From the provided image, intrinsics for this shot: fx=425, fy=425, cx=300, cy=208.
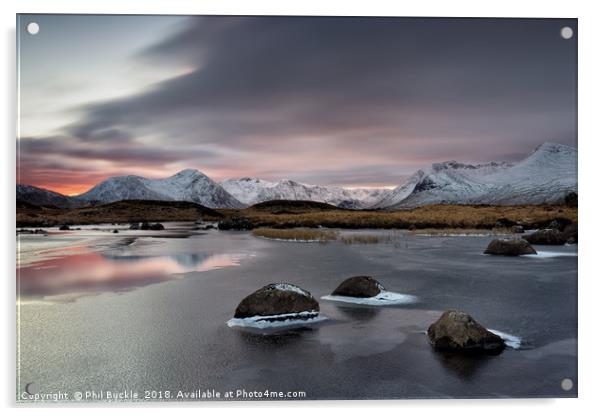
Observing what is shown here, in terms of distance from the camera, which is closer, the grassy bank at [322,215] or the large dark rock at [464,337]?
the large dark rock at [464,337]

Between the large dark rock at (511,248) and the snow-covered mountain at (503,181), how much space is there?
3.35 meters

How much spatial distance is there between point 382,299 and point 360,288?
20.0 inches

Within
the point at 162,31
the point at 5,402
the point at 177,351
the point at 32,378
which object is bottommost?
the point at 5,402

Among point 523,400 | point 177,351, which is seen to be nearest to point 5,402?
point 177,351

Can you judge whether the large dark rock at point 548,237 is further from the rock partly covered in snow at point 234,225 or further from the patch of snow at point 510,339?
the rock partly covered in snow at point 234,225

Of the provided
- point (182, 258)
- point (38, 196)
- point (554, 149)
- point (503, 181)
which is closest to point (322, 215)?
point (182, 258)

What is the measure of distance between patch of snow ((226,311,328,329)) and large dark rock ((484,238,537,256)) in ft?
31.9

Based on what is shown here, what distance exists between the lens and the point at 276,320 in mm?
7480

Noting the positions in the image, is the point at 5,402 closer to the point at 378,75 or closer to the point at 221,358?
the point at 221,358

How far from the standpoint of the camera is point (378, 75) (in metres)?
8.41

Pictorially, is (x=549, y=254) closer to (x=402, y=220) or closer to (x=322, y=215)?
(x=402, y=220)

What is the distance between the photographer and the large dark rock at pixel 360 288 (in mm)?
9000

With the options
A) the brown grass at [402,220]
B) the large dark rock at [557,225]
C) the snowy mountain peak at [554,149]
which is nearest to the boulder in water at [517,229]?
the brown grass at [402,220]

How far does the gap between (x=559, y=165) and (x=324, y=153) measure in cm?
461
